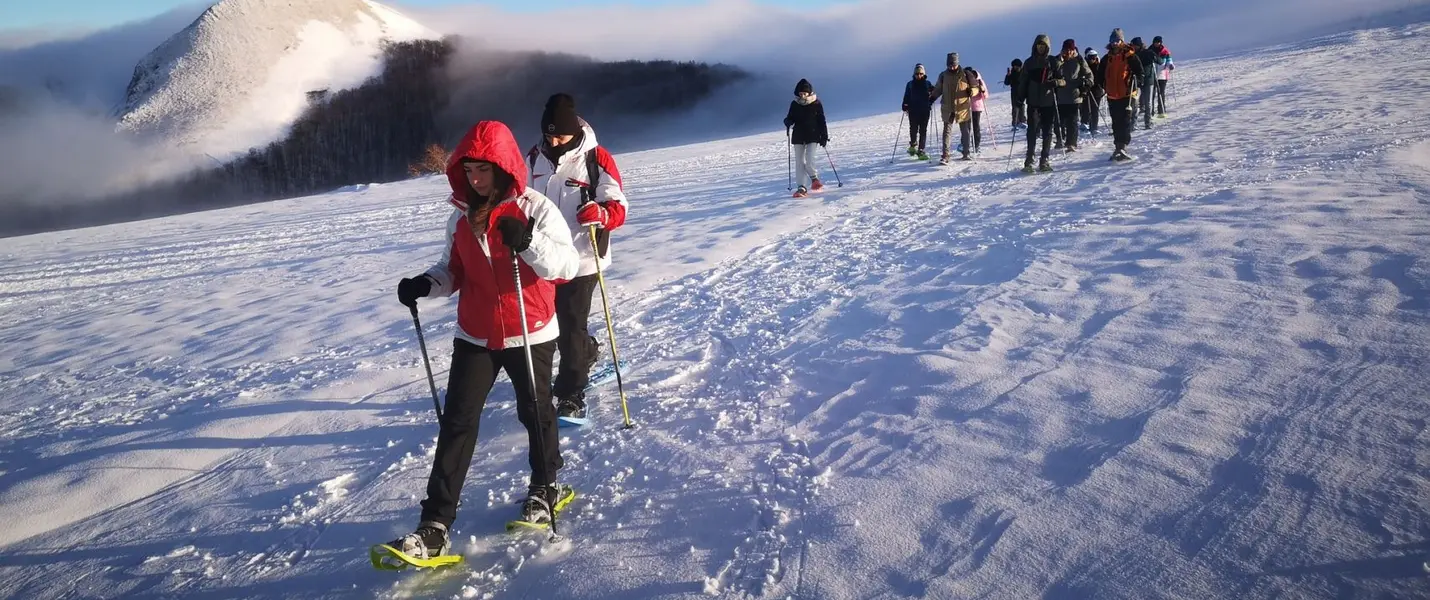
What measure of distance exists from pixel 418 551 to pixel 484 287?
3.67ft

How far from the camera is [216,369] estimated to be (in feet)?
19.9

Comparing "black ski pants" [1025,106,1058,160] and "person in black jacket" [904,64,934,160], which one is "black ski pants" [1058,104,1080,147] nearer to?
"black ski pants" [1025,106,1058,160]

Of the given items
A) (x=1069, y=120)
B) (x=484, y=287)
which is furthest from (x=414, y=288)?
(x=1069, y=120)

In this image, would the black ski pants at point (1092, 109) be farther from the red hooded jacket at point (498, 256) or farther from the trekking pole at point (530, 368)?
the trekking pole at point (530, 368)

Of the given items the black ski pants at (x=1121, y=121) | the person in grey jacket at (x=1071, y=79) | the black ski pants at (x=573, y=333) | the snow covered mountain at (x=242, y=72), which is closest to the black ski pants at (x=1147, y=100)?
the black ski pants at (x=1121, y=121)

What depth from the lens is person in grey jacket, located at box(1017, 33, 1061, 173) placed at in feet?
31.7

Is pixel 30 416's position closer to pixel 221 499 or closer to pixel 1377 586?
pixel 221 499

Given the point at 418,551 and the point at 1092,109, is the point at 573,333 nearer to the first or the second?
the point at 418,551

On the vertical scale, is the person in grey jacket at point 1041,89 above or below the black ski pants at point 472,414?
above

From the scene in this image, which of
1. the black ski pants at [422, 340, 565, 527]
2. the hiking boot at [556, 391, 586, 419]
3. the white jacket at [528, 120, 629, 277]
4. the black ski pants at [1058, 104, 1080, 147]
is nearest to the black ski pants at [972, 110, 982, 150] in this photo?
the black ski pants at [1058, 104, 1080, 147]

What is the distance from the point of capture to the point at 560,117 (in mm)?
3857

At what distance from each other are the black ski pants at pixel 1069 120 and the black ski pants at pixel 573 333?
29.1ft

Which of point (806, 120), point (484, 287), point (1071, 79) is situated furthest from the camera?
point (806, 120)

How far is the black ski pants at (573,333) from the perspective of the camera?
160 inches
